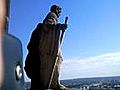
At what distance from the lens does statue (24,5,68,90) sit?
8523 mm

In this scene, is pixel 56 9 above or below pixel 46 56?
above

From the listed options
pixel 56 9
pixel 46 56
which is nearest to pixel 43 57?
pixel 46 56

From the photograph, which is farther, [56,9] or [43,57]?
[56,9]

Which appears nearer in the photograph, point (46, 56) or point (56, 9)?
point (46, 56)

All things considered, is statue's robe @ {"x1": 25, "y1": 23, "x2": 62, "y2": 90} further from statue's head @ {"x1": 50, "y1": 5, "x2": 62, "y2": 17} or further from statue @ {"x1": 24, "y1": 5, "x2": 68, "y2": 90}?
statue's head @ {"x1": 50, "y1": 5, "x2": 62, "y2": 17}

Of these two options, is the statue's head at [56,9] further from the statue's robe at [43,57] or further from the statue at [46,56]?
the statue's robe at [43,57]

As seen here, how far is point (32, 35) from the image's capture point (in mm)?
8844

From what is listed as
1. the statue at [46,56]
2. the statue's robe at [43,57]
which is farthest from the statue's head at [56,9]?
the statue's robe at [43,57]

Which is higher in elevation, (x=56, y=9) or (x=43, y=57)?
(x=56, y=9)

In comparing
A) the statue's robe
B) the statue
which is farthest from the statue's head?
the statue's robe

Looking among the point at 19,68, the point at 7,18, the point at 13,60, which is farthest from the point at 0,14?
the point at 19,68

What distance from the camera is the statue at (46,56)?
8523 millimetres

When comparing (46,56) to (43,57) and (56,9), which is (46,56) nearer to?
(43,57)

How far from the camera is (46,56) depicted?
8.62 meters
